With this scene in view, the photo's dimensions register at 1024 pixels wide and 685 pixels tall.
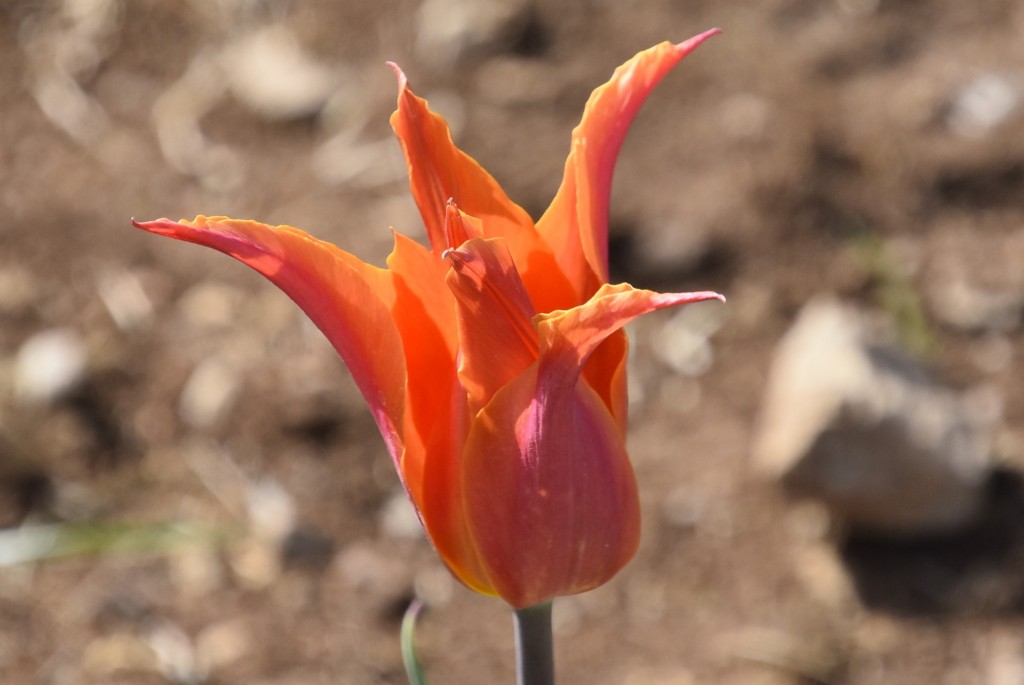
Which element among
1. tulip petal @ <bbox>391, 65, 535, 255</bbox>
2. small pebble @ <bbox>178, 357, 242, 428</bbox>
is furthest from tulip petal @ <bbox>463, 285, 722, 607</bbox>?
small pebble @ <bbox>178, 357, 242, 428</bbox>

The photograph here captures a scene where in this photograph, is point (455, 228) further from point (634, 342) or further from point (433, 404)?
point (634, 342)

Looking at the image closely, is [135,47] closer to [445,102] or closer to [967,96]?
[445,102]

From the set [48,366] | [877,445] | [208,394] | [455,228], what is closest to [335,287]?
[455,228]

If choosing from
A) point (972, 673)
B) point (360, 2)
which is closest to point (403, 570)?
point (972, 673)

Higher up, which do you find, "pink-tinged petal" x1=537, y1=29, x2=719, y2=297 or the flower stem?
"pink-tinged petal" x1=537, y1=29, x2=719, y2=297

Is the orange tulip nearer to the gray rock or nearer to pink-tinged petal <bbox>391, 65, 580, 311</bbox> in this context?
pink-tinged petal <bbox>391, 65, 580, 311</bbox>

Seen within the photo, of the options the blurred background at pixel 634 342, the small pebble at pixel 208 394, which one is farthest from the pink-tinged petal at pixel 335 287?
the small pebble at pixel 208 394

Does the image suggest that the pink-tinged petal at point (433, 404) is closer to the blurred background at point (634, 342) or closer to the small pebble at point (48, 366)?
the blurred background at point (634, 342)
